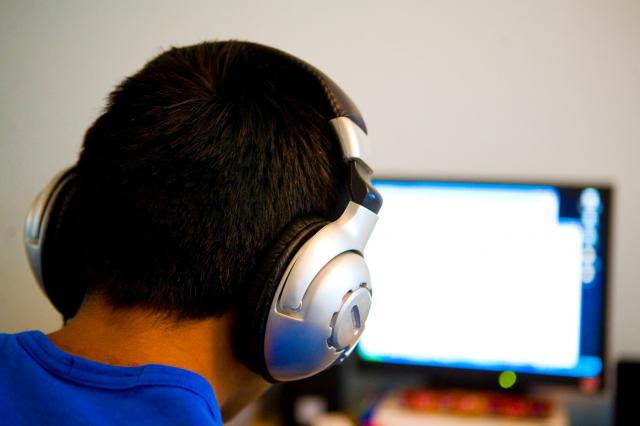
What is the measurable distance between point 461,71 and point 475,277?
0.40 metres

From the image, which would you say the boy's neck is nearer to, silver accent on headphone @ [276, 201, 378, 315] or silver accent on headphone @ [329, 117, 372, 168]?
silver accent on headphone @ [276, 201, 378, 315]

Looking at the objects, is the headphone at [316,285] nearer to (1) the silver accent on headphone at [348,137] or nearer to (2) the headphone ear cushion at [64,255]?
(1) the silver accent on headphone at [348,137]

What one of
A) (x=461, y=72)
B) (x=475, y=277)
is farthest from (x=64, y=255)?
(x=461, y=72)

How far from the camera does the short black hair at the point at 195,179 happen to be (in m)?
0.55

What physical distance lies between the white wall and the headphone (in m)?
0.71

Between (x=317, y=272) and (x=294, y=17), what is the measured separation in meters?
0.86

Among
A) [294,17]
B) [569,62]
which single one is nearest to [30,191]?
[294,17]

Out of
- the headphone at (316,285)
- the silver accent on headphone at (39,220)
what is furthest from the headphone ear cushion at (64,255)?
the headphone at (316,285)

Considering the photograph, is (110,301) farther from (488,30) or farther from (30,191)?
(488,30)

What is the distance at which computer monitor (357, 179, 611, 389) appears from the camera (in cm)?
117

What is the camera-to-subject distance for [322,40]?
132cm

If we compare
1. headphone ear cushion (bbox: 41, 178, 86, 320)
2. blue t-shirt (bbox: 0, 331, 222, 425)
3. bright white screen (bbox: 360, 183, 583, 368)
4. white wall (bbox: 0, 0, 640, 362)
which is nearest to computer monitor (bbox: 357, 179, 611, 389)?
bright white screen (bbox: 360, 183, 583, 368)

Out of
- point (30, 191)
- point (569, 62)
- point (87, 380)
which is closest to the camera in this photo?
point (87, 380)

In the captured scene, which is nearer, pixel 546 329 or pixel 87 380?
pixel 87 380
